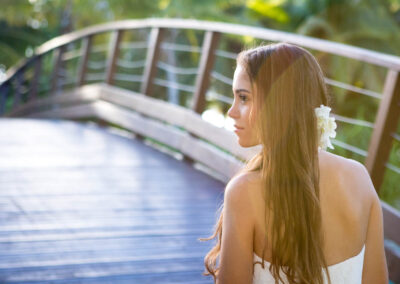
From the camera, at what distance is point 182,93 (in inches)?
904

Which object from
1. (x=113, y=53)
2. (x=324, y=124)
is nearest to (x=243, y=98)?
(x=324, y=124)

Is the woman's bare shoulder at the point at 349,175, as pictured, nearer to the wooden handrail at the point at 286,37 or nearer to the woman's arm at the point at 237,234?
the woman's arm at the point at 237,234

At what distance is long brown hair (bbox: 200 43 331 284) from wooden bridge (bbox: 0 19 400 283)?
1081 millimetres

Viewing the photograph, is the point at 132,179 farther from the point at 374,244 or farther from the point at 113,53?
the point at 374,244

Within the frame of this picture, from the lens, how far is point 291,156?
1.61 m

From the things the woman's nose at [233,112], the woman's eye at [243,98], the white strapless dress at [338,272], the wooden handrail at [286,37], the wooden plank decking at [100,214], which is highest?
the wooden handrail at [286,37]

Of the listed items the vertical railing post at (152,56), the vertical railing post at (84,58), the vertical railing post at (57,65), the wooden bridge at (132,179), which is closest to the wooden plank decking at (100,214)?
the wooden bridge at (132,179)

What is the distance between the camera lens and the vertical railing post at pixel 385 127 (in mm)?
3322

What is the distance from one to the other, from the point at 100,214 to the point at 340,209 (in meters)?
2.56

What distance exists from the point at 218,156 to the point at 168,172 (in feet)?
1.74

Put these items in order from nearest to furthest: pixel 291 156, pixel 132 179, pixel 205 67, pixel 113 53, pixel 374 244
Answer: pixel 291 156
pixel 374 244
pixel 132 179
pixel 205 67
pixel 113 53

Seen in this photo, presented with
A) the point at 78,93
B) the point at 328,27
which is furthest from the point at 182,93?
the point at 78,93

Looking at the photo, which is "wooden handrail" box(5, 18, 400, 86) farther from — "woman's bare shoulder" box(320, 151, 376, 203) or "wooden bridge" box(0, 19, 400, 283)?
"woman's bare shoulder" box(320, 151, 376, 203)

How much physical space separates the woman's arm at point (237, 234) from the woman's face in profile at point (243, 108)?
0.49 feet
